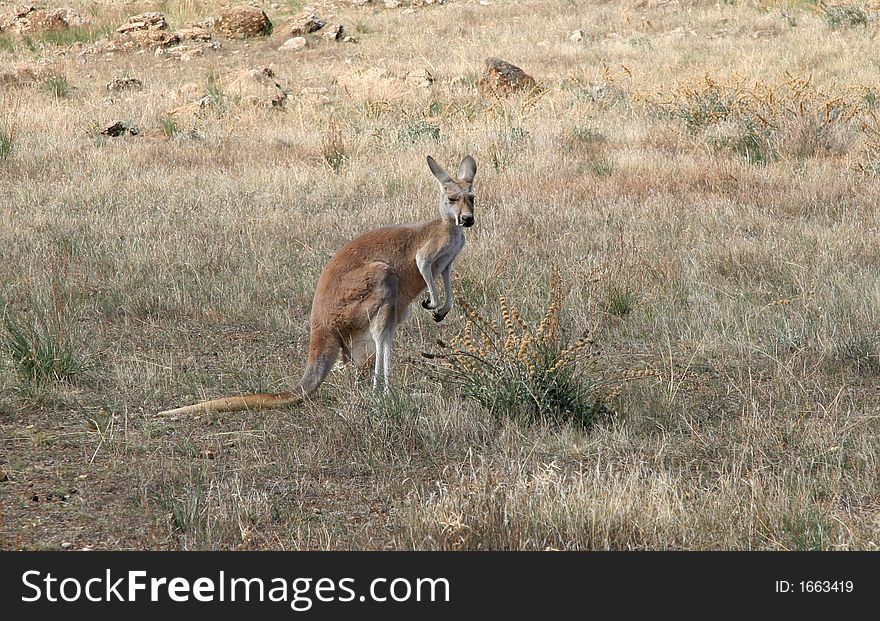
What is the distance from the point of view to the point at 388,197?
10.2m

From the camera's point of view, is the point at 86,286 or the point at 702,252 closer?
the point at 86,286

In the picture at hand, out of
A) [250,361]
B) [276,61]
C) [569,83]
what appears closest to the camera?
[250,361]

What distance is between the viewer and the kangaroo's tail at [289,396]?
197 inches

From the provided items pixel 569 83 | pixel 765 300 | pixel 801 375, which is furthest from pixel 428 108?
pixel 801 375

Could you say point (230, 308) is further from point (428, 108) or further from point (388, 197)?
point (428, 108)

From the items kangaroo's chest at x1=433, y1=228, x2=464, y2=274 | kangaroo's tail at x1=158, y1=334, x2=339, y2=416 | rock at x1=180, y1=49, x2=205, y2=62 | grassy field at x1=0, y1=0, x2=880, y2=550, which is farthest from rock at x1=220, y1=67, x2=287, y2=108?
kangaroo's tail at x1=158, y1=334, x2=339, y2=416

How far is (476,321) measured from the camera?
529 cm

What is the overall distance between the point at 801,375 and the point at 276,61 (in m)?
17.1

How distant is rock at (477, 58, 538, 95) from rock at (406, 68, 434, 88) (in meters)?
1.01

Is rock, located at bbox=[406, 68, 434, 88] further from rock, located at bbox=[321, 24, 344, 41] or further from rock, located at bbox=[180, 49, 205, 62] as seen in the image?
rock, located at bbox=[180, 49, 205, 62]

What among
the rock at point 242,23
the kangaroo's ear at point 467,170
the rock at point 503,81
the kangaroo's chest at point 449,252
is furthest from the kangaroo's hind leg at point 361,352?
the rock at point 242,23

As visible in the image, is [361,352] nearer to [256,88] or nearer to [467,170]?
[467,170]

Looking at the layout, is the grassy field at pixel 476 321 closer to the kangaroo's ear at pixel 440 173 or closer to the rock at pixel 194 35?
the kangaroo's ear at pixel 440 173

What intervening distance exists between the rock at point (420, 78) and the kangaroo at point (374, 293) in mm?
11175
